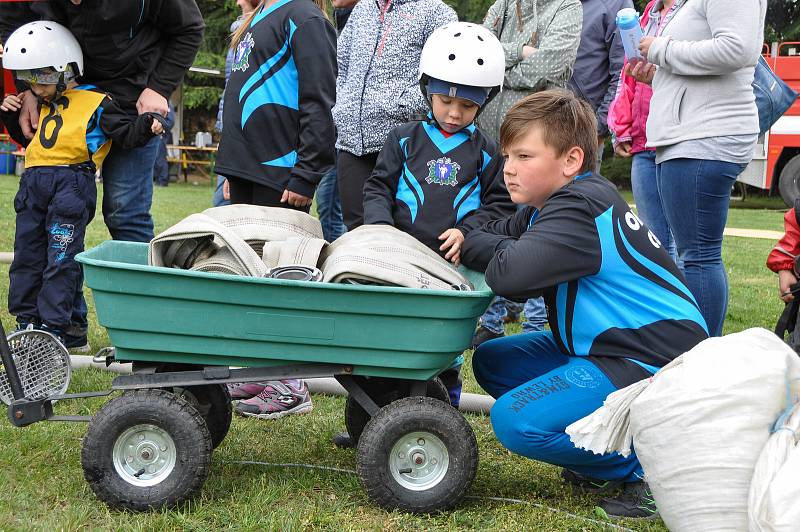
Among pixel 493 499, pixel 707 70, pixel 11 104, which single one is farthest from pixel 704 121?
pixel 11 104

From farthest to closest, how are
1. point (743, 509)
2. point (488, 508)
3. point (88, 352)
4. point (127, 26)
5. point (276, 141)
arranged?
1. point (88, 352)
2. point (127, 26)
3. point (276, 141)
4. point (488, 508)
5. point (743, 509)

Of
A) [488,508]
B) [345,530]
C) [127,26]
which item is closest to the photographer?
[345,530]

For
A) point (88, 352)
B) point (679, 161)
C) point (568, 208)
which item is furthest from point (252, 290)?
point (88, 352)

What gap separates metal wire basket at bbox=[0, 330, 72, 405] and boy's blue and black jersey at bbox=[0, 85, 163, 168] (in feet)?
3.42

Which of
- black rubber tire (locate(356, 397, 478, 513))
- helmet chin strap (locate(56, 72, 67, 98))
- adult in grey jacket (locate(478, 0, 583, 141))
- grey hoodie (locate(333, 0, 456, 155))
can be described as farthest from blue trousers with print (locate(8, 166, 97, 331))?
black rubber tire (locate(356, 397, 478, 513))

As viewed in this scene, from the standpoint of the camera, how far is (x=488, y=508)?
9.50 ft

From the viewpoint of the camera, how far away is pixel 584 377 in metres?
2.88

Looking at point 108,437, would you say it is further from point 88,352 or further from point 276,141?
point 88,352

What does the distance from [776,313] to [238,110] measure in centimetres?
416

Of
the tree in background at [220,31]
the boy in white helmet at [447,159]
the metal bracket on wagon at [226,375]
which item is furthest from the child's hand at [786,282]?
the tree in background at [220,31]

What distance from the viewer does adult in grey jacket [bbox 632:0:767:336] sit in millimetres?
3629

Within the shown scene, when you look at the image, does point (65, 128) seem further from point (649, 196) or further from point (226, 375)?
point (649, 196)

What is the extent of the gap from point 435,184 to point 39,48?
1.84 m

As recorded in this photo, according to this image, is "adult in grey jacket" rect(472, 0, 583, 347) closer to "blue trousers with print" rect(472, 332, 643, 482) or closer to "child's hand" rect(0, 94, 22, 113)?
"blue trousers with print" rect(472, 332, 643, 482)
